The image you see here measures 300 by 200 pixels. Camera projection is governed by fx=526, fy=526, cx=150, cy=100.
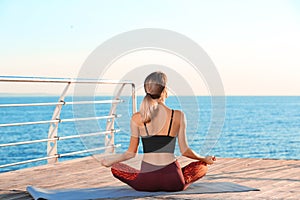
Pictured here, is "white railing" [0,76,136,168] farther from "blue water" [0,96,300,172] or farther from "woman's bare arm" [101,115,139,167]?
"blue water" [0,96,300,172]

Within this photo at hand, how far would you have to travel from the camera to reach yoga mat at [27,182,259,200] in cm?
357

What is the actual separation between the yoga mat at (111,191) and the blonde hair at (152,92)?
54 cm

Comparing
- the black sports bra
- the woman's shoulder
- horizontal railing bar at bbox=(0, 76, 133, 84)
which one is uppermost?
horizontal railing bar at bbox=(0, 76, 133, 84)

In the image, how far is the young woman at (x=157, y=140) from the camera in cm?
354

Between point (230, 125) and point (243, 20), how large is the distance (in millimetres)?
12037

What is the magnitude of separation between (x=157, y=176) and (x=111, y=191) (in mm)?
372

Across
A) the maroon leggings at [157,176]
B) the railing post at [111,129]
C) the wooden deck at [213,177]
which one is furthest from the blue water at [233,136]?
the maroon leggings at [157,176]

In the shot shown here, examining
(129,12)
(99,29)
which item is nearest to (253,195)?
(129,12)

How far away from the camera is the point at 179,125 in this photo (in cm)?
361

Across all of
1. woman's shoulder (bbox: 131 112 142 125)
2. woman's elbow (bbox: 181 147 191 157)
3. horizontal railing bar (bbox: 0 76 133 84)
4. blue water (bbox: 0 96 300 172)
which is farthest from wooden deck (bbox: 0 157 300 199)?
blue water (bbox: 0 96 300 172)

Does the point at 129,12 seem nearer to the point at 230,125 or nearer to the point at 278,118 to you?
the point at 230,125

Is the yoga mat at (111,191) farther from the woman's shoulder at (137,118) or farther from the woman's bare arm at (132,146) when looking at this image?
the woman's shoulder at (137,118)

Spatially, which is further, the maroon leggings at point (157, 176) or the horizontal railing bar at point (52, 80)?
the horizontal railing bar at point (52, 80)

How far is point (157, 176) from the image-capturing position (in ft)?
11.9
